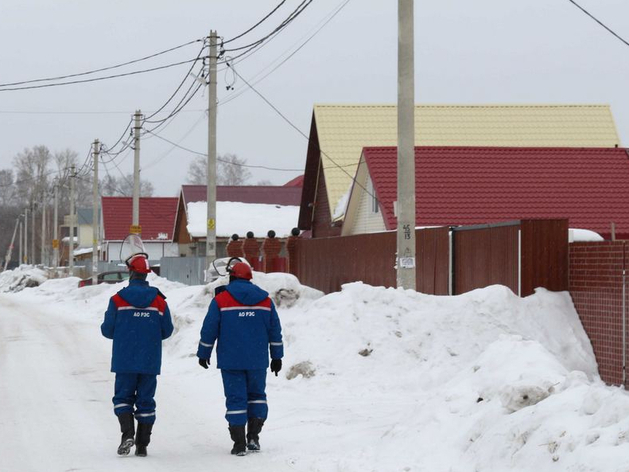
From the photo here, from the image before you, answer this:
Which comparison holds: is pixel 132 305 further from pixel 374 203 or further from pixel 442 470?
pixel 374 203

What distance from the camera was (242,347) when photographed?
9664 millimetres

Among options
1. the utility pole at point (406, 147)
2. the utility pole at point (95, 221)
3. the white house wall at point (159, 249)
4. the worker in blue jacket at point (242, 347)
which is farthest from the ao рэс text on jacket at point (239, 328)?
the white house wall at point (159, 249)

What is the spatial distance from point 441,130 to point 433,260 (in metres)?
22.1

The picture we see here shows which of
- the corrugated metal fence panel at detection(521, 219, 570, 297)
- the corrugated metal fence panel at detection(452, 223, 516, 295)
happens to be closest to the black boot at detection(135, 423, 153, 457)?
the corrugated metal fence panel at detection(521, 219, 570, 297)

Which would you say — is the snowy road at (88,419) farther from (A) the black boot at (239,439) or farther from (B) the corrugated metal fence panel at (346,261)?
(B) the corrugated metal fence panel at (346,261)

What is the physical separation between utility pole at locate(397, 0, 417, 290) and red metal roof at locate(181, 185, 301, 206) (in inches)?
1673

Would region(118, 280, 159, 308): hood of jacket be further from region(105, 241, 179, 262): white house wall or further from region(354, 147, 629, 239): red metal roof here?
region(105, 241, 179, 262): white house wall

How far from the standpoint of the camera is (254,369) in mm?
9680

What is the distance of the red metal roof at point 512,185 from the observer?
2888cm

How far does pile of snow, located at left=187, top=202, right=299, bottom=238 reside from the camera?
5284 cm

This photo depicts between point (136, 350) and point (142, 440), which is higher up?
point (136, 350)

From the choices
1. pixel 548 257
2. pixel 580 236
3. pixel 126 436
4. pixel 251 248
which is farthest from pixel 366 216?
pixel 126 436

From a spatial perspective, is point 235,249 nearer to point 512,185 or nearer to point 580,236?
point 512,185

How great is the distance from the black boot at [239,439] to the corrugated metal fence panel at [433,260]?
10.2m
